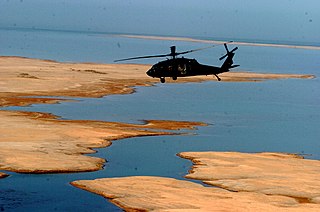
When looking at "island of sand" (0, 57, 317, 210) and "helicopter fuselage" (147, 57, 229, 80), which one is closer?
"island of sand" (0, 57, 317, 210)

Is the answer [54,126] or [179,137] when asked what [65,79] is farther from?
[179,137]

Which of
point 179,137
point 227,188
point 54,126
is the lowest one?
point 227,188

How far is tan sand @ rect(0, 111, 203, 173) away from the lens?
40.8 meters

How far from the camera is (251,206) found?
33812mm

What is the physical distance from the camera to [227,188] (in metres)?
37.7

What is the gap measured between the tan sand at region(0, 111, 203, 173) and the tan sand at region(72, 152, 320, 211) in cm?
405

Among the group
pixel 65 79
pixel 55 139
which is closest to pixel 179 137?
pixel 55 139

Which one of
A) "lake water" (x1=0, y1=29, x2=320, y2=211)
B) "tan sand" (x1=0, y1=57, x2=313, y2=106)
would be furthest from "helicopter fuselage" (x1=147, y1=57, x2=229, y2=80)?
"tan sand" (x1=0, y1=57, x2=313, y2=106)

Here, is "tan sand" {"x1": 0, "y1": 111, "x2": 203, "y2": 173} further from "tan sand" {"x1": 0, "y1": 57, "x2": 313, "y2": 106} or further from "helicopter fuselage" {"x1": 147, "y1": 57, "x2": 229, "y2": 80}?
"tan sand" {"x1": 0, "y1": 57, "x2": 313, "y2": 106}

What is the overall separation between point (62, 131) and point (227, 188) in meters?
17.1

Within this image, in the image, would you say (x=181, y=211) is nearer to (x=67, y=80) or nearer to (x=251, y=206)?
(x=251, y=206)

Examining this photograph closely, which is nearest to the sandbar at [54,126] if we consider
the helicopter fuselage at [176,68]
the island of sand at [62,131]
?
the island of sand at [62,131]

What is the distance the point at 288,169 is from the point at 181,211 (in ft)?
38.2

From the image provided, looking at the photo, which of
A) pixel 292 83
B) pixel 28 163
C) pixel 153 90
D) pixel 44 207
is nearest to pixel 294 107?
pixel 153 90
